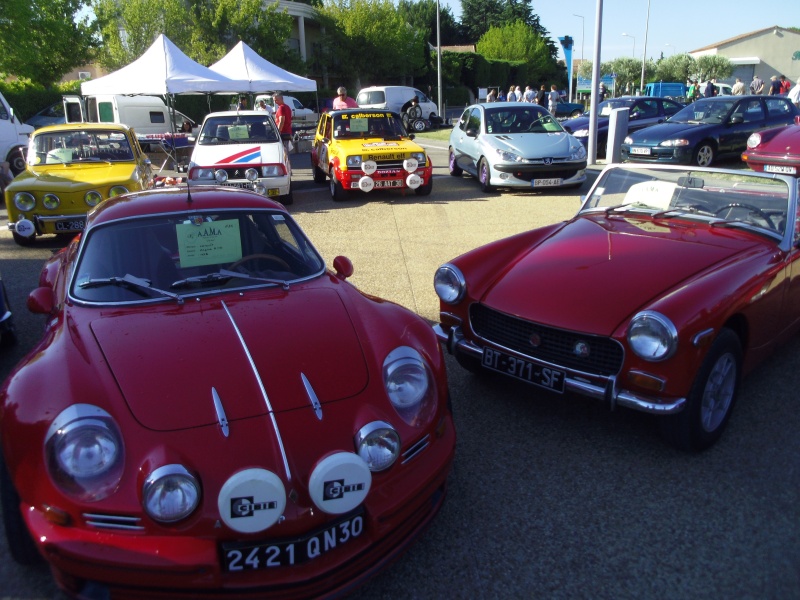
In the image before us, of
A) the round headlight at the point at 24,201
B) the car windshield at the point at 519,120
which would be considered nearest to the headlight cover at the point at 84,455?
the round headlight at the point at 24,201

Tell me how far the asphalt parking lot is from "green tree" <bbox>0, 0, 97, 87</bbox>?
2313cm

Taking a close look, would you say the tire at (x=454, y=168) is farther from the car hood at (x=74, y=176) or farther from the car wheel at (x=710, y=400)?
the car wheel at (x=710, y=400)

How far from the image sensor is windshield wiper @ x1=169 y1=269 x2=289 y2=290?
340 centimetres

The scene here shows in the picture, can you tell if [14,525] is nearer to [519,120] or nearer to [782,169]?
[519,120]

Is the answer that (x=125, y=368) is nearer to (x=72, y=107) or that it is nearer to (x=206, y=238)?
(x=206, y=238)

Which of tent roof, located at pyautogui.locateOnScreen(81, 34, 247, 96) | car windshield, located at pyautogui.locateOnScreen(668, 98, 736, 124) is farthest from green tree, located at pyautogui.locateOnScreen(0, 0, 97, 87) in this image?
car windshield, located at pyautogui.locateOnScreen(668, 98, 736, 124)

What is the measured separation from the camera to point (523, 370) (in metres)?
3.69

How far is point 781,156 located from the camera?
1066cm

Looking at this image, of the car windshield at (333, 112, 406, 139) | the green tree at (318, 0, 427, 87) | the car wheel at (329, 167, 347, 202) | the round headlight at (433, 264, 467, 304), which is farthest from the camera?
the green tree at (318, 0, 427, 87)

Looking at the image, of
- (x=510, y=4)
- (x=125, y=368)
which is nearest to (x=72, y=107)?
(x=125, y=368)

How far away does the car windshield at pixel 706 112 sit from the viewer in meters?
13.8

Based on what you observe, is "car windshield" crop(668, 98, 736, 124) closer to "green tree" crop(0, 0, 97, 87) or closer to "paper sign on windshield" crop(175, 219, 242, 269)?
"paper sign on windshield" crop(175, 219, 242, 269)

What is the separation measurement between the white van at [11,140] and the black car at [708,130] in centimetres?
1248

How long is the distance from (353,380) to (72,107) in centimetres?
2036
